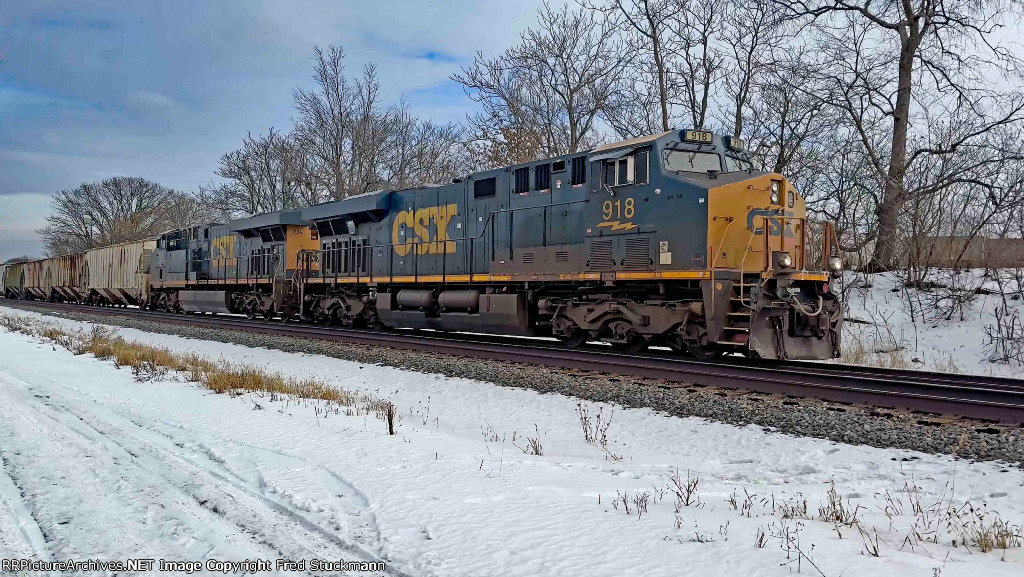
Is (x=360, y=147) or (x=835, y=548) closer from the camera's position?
(x=835, y=548)

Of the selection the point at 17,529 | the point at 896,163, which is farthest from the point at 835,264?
the point at 896,163

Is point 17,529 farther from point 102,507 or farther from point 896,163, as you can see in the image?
point 896,163

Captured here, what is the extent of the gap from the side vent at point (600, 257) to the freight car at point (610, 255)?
22mm

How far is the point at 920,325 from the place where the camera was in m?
16.2

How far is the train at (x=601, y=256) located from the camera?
32.9 ft

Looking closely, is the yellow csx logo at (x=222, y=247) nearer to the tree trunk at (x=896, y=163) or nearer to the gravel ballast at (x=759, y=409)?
the gravel ballast at (x=759, y=409)

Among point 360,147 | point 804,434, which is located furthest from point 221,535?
point 360,147

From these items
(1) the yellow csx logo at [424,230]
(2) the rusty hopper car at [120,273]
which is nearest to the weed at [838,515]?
(1) the yellow csx logo at [424,230]

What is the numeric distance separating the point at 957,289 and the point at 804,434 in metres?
13.0

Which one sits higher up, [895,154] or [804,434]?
[895,154]

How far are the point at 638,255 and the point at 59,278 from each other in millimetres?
43783

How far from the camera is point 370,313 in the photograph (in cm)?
1775

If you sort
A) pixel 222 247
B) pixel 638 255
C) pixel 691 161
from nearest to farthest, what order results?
pixel 691 161, pixel 638 255, pixel 222 247

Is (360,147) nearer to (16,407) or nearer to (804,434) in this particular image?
(16,407)
